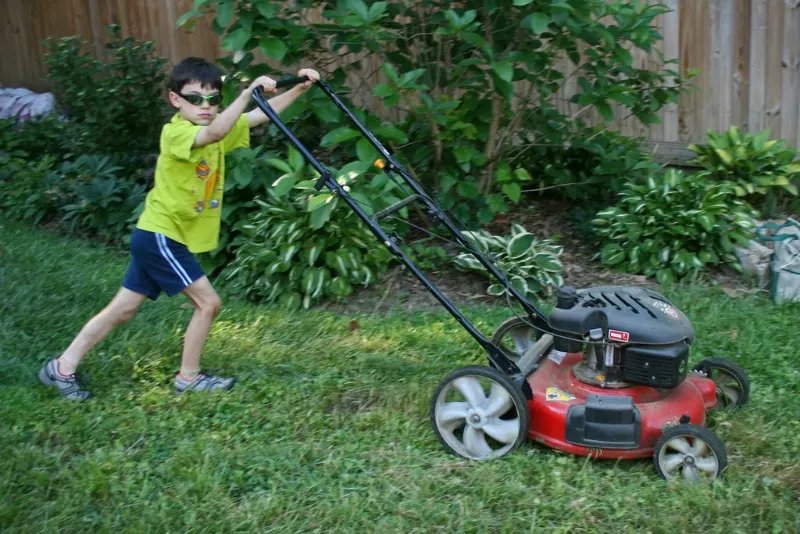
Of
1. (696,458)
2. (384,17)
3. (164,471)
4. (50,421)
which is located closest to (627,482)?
(696,458)

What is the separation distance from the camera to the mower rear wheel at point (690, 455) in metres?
3.36

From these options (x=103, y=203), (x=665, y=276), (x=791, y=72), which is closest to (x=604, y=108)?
(x=665, y=276)

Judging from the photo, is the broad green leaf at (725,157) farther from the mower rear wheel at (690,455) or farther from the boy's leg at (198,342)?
the boy's leg at (198,342)

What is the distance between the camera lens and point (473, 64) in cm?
543

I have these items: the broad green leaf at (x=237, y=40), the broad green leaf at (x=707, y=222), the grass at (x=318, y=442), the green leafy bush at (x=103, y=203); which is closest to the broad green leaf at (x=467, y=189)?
the grass at (x=318, y=442)

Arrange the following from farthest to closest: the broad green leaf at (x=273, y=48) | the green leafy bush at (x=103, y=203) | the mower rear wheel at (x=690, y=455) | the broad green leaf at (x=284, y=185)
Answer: the green leafy bush at (x=103, y=203), the broad green leaf at (x=284, y=185), the broad green leaf at (x=273, y=48), the mower rear wheel at (x=690, y=455)

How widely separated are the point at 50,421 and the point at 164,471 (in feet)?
2.45

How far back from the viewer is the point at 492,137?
614 centimetres

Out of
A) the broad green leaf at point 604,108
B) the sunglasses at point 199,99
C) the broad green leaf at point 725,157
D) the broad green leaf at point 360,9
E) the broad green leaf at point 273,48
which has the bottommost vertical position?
the broad green leaf at point 725,157

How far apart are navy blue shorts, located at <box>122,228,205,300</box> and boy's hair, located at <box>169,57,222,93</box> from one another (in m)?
0.70

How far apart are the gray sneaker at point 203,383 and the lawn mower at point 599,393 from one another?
115cm

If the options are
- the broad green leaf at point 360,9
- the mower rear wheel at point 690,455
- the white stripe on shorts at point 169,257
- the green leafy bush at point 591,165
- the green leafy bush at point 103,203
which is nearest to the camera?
the mower rear wheel at point 690,455

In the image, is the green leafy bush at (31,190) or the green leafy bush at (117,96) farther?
the green leafy bush at (117,96)

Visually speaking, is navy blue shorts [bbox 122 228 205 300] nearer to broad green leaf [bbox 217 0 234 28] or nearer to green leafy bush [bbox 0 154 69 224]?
broad green leaf [bbox 217 0 234 28]
